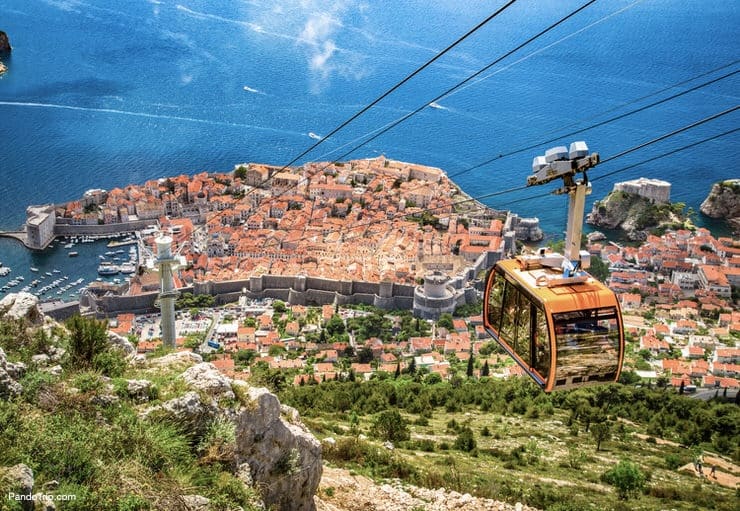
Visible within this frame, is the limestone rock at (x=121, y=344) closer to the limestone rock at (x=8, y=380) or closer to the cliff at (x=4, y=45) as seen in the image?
the limestone rock at (x=8, y=380)

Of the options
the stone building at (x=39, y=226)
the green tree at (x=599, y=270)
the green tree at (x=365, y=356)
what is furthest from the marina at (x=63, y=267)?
the green tree at (x=599, y=270)

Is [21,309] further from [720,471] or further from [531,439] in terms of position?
[720,471]

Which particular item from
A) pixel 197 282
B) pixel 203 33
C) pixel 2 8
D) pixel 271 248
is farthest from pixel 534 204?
pixel 2 8

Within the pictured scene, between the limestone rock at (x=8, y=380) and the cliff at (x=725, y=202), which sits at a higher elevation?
the cliff at (x=725, y=202)

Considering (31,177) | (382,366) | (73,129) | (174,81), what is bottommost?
(382,366)

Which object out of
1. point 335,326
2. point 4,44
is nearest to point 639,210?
point 335,326

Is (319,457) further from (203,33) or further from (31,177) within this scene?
(203,33)

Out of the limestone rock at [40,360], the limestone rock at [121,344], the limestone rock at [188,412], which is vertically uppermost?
the limestone rock at [121,344]
